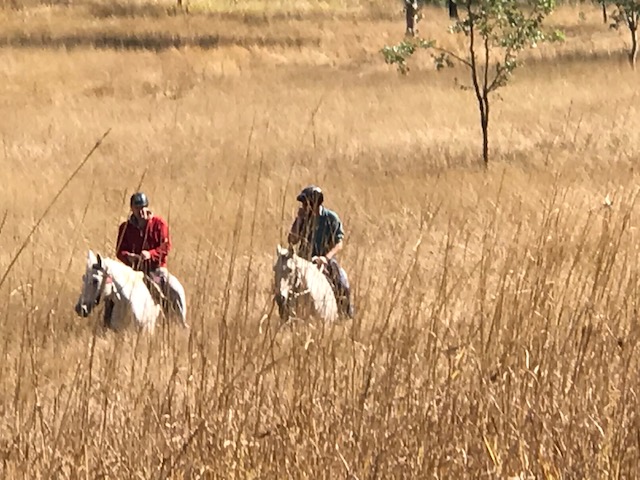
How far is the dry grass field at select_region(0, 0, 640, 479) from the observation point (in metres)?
2.81

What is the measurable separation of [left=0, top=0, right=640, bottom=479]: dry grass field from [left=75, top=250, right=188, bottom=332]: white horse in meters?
0.33

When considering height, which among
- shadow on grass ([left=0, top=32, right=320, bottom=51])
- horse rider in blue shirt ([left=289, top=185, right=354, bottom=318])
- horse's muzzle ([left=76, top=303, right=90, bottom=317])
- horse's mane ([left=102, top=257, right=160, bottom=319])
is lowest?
horse's muzzle ([left=76, top=303, right=90, bottom=317])

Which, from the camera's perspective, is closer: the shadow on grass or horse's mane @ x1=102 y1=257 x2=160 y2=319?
horse's mane @ x1=102 y1=257 x2=160 y2=319

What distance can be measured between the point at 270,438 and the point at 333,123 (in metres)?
20.3

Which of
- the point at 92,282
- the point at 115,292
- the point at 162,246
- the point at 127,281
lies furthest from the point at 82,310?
the point at 162,246

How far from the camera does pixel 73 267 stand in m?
11.2

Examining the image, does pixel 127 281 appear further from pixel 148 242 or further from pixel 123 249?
pixel 123 249

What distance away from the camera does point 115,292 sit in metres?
7.86

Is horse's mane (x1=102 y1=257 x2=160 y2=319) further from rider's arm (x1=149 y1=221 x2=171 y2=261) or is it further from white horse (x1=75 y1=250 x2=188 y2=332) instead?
rider's arm (x1=149 y1=221 x2=171 y2=261)

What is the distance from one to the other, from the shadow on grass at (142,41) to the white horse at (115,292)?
3110 centimetres

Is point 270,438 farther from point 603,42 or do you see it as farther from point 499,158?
point 603,42

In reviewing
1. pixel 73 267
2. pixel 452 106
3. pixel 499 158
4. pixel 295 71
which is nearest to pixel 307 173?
pixel 499 158

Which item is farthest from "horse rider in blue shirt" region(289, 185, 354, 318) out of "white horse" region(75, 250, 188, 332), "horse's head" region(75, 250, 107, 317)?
"horse's head" region(75, 250, 107, 317)

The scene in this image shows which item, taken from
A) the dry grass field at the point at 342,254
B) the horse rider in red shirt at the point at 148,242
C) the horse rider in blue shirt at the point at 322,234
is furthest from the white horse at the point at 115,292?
the horse rider in blue shirt at the point at 322,234
